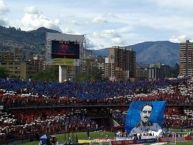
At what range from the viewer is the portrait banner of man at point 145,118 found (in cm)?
6606

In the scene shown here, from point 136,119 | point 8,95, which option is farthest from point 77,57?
point 136,119

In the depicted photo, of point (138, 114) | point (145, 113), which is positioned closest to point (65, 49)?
point (138, 114)

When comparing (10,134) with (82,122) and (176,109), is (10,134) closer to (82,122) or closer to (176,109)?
(82,122)

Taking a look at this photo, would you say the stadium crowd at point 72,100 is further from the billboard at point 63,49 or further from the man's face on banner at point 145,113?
the man's face on banner at point 145,113

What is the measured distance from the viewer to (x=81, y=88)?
10812cm

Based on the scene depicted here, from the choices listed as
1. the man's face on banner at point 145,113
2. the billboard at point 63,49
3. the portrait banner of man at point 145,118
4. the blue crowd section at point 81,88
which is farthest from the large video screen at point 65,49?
the man's face on banner at point 145,113

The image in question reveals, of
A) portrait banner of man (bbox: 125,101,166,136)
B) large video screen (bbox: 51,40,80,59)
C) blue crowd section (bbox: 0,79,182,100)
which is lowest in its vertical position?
portrait banner of man (bbox: 125,101,166,136)

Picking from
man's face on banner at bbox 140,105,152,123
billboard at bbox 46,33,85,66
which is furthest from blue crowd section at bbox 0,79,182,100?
man's face on banner at bbox 140,105,152,123

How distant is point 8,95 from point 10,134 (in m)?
21.9

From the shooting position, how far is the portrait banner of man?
66062 mm

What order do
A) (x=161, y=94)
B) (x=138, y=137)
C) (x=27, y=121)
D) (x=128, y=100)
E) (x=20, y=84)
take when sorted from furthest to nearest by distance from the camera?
(x=161, y=94)
(x=128, y=100)
(x=20, y=84)
(x=27, y=121)
(x=138, y=137)

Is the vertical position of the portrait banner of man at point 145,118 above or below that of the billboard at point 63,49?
below

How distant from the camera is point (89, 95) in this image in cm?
10481

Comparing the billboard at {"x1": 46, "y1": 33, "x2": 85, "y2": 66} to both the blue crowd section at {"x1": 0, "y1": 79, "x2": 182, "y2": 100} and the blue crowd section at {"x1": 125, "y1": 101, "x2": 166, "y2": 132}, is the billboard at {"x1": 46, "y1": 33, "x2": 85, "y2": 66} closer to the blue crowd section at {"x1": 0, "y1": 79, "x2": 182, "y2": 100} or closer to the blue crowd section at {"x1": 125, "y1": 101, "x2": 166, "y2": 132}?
the blue crowd section at {"x1": 0, "y1": 79, "x2": 182, "y2": 100}
